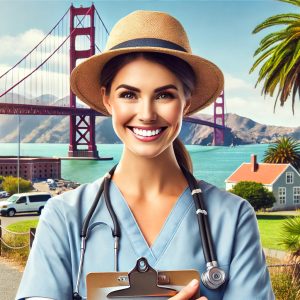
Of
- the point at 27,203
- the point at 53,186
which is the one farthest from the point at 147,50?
the point at 53,186

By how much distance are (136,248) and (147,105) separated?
278mm

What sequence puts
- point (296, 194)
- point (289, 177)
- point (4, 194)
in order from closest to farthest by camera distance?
point (289, 177)
point (296, 194)
point (4, 194)

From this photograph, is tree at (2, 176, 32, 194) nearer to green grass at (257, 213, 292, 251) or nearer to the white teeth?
green grass at (257, 213, 292, 251)

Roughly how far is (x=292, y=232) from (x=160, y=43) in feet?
18.8

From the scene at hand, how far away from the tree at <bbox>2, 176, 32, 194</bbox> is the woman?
29829 mm

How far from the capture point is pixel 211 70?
132 cm

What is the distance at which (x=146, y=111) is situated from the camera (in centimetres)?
123

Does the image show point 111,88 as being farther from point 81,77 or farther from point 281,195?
point 281,195

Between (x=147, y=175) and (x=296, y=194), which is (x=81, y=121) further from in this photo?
(x=147, y=175)

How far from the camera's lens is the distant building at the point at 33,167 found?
35.2m

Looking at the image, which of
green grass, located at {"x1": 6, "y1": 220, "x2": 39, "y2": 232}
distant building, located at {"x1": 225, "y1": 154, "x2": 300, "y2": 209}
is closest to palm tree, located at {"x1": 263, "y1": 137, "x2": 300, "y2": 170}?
distant building, located at {"x1": 225, "y1": 154, "x2": 300, "y2": 209}

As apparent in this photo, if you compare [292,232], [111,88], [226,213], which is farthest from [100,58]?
[292,232]

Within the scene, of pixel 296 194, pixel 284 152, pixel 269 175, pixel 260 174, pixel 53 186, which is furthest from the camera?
pixel 53 186

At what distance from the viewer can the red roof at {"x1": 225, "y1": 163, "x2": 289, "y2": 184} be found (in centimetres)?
2734
